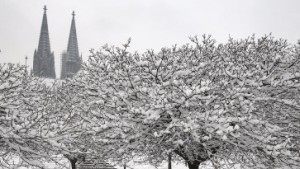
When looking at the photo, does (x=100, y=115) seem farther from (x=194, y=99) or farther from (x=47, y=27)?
(x=47, y=27)

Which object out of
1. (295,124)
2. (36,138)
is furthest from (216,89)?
(36,138)

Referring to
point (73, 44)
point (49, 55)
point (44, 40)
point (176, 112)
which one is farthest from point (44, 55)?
point (176, 112)

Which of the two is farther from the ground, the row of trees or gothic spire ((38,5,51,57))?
gothic spire ((38,5,51,57))

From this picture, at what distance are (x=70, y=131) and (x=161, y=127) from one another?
2203 mm

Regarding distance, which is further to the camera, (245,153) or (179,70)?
(179,70)

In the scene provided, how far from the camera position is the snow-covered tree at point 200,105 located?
23.7 ft

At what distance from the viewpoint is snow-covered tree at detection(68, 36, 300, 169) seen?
7223 millimetres

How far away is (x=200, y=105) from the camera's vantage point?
7797 millimetres

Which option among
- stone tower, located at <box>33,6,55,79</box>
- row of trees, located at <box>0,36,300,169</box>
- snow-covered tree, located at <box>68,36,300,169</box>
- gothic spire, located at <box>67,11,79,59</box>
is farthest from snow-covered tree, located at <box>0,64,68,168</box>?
gothic spire, located at <box>67,11,79,59</box>

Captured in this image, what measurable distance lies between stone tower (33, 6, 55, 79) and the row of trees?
107 m

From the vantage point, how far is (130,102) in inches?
322

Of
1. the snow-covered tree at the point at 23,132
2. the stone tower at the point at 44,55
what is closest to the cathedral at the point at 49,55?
the stone tower at the point at 44,55

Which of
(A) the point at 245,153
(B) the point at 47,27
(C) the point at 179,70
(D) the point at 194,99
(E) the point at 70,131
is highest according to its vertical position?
(B) the point at 47,27

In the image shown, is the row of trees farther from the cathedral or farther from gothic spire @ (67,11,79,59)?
gothic spire @ (67,11,79,59)
